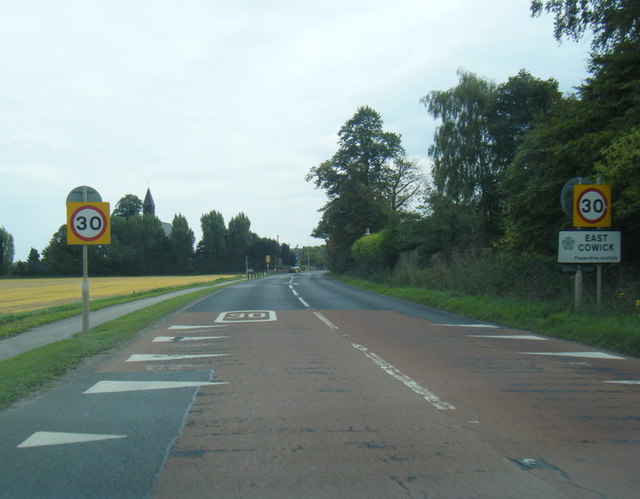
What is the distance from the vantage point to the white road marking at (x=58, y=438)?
200 inches

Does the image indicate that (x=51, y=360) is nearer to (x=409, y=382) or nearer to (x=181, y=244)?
(x=409, y=382)

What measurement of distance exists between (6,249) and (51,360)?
4563 inches

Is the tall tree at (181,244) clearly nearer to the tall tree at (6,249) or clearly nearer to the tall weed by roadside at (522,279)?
the tall tree at (6,249)

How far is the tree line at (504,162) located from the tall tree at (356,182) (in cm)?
11

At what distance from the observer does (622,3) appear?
16.2 m

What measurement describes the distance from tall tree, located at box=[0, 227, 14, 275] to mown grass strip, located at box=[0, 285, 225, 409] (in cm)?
9832

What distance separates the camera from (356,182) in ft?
192

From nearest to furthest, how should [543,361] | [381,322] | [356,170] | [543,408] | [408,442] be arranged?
[408,442] < [543,408] < [543,361] < [381,322] < [356,170]

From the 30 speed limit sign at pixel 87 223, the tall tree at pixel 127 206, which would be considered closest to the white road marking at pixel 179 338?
the 30 speed limit sign at pixel 87 223

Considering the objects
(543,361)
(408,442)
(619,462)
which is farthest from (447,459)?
(543,361)

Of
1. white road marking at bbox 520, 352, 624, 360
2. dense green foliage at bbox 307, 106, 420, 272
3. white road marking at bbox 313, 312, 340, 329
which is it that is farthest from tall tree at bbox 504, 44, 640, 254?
dense green foliage at bbox 307, 106, 420, 272

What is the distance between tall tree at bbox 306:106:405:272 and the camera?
57938mm

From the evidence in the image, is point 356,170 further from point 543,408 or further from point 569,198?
point 543,408

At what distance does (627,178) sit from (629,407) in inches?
354
